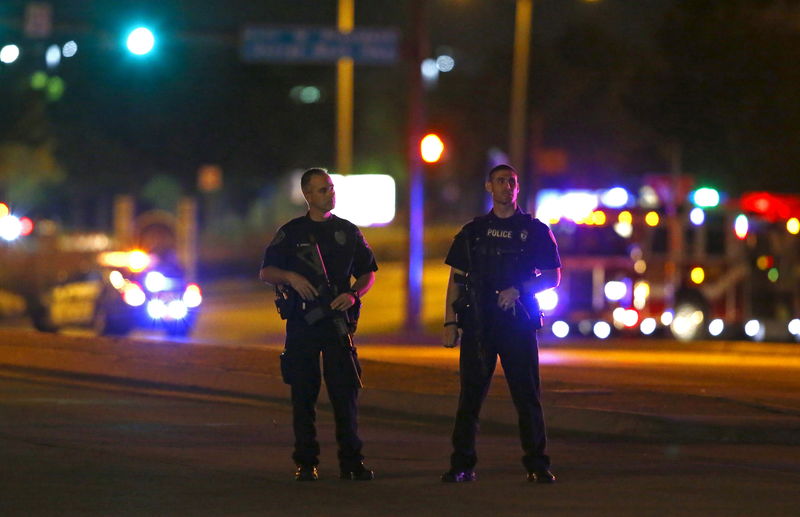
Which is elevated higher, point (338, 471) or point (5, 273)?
point (5, 273)

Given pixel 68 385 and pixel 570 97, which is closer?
pixel 68 385

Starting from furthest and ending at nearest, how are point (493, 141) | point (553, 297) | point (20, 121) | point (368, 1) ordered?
point (493, 141), point (368, 1), point (20, 121), point (553, 297)

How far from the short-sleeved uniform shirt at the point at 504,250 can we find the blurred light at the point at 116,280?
55.6 ft

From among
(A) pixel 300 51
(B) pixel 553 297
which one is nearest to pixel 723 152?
(B) pixel 553 297

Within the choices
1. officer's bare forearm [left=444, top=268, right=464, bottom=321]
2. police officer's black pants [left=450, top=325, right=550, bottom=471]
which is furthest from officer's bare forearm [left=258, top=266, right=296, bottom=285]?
police officer's black pants [left=450, top=325, right=550, bottom=471]

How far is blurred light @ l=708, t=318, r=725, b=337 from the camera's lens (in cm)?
2403

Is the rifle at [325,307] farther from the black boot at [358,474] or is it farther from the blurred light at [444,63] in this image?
the blurred light at [444,63]

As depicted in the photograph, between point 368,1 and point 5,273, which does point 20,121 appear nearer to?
point 5,273

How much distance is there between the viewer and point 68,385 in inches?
535

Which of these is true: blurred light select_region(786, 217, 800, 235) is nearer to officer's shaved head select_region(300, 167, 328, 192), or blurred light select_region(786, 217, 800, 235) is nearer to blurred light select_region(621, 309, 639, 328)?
blurred light select_region(621, 309, 639, 328)

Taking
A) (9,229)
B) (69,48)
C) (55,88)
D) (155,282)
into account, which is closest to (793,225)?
(155,282)

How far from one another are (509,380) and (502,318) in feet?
1.19

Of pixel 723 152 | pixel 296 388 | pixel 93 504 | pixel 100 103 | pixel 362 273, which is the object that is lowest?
pixel 93 504

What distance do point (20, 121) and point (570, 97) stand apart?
2866 centimetres
